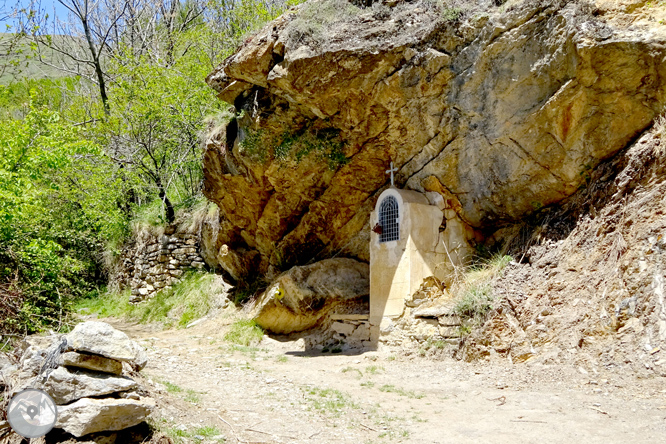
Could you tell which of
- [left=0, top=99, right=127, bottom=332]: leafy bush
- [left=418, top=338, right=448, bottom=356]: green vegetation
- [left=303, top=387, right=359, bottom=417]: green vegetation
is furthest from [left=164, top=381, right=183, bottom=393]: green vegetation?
[left=418, top=338, right=448, bottom=356]: green vegetation

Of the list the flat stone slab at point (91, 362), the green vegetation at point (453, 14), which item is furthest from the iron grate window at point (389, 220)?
the flat stone slab at point (91, 362)

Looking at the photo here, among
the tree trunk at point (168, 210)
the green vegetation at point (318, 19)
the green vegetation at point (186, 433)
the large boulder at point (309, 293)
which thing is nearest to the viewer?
the green vegetation at point (186, 433)

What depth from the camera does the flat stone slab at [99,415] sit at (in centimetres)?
484

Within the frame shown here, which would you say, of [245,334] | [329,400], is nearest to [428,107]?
[329,400]

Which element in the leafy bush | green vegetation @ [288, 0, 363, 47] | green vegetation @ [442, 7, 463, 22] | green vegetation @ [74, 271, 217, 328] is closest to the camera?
the leafy bush

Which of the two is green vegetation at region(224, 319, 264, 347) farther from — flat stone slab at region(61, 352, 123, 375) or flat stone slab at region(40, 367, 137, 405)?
flat stone slab at region(40, 367, 137, 405)

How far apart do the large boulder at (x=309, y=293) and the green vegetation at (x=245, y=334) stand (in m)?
0.18

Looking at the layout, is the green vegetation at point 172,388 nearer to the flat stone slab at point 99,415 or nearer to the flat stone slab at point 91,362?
the flat stone slab at point 91,362

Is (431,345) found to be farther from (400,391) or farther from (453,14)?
(453,14)

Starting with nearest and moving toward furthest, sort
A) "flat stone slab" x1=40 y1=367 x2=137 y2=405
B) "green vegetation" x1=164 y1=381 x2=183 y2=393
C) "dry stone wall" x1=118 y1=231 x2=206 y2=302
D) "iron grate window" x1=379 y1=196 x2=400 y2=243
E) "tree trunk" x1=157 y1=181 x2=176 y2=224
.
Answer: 1. "flat stone slab" x1=40 y1=367 x2=137 y2=405
2. "green vegetation" x1=164 y1=381 x2=183 y2=393
3. "iron grate window" x1=379 y1=196 x2=400 y2=243
4. "dry stone wall" x1=118 y1=231 x2=206 y2=302
5. "tree trunk" x1=157 y1=181 x2=176 y2=224

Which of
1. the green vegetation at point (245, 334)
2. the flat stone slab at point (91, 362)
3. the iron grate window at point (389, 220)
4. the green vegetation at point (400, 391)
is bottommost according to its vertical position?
the green vegetation at point (245, 334)

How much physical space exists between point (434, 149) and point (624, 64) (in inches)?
128

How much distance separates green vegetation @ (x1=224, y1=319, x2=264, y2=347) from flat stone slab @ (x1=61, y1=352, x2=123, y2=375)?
18.5 feet

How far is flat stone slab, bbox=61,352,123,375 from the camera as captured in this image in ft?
17.1
